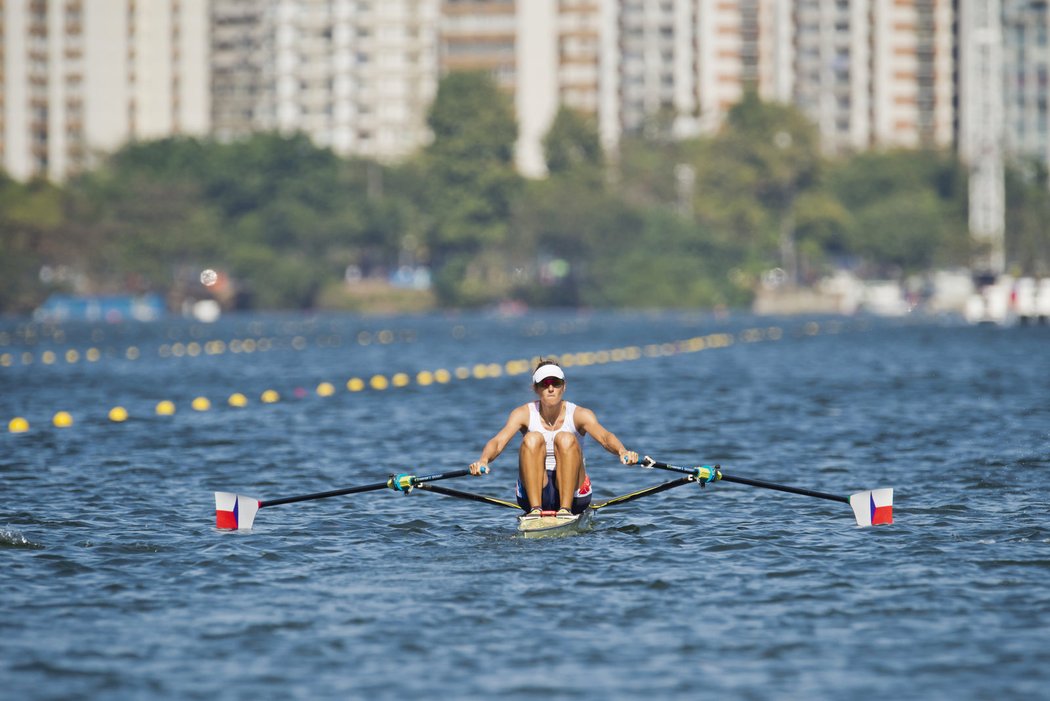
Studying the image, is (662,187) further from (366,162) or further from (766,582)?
(766,582)

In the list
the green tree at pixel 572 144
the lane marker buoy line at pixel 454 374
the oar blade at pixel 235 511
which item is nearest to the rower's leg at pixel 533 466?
the lane marker buoy line at pixel 454 374

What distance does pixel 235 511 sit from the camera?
21234mm

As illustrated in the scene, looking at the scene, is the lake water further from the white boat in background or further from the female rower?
the white boat in background

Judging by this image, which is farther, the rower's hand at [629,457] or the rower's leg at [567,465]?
the rower's hand at [629,457]

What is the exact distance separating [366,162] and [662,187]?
2946 cm

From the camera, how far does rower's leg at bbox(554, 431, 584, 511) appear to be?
20.5 m

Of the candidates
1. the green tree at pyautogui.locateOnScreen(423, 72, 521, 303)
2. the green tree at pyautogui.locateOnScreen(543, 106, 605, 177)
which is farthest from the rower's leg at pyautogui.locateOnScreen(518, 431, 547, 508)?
the green tree at pyautogui.locateOnScreen(543, 106, 605, 177)

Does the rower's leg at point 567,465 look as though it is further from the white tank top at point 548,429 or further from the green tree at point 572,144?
the green tree at point 572,144

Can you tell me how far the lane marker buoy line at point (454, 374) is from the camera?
1608 inches

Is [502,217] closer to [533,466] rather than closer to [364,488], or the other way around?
[364,488]

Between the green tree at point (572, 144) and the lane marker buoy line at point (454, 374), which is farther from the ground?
the green tree at point (572, 144)

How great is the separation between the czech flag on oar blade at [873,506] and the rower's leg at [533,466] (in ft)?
11.8

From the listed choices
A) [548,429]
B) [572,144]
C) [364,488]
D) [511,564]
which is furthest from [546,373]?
[572,144]

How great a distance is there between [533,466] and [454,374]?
37.5m
